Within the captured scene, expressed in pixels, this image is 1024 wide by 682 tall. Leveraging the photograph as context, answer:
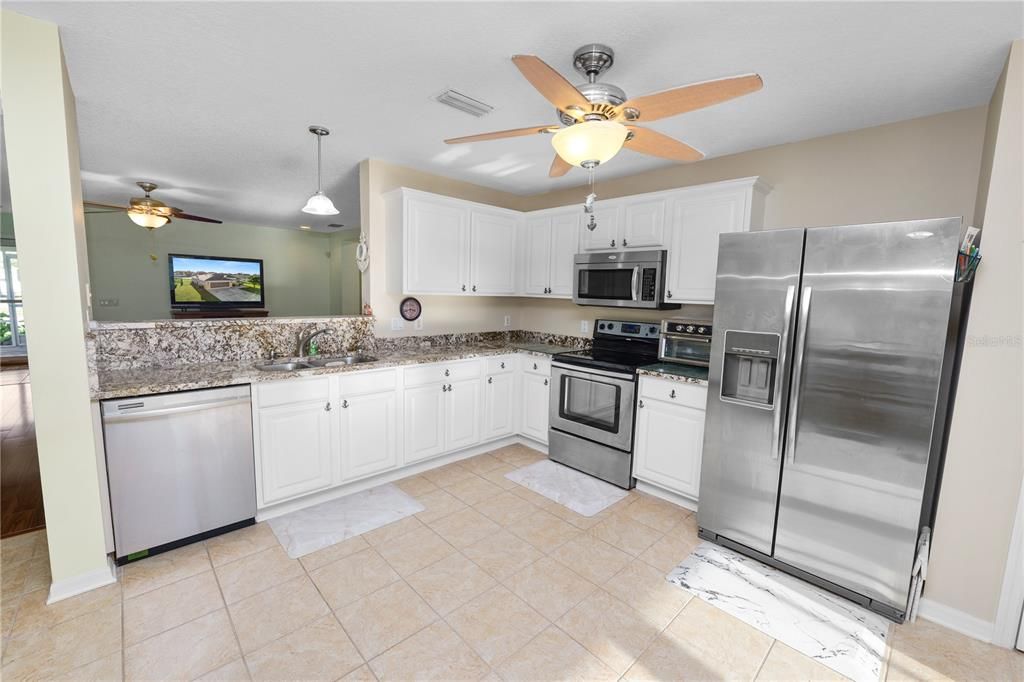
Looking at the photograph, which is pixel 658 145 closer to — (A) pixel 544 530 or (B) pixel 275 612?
(A) pixel 544 530

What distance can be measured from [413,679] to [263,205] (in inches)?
231

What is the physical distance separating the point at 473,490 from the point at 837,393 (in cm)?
231

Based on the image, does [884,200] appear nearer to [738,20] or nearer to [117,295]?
[738,20]

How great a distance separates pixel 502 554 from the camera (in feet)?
8.19

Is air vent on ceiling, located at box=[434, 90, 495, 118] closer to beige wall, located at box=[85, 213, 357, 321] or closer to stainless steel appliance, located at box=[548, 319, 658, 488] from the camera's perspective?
stainless steel appliance, located at box=[548, 319, 658, 488]

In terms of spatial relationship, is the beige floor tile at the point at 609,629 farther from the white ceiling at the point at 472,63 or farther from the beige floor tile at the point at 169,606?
the white ceiling at the point at 472,63

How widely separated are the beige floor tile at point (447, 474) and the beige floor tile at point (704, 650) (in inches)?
72.7

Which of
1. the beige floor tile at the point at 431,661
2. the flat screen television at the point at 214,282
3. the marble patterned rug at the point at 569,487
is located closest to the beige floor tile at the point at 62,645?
the beige floor tile at the point at 431,661

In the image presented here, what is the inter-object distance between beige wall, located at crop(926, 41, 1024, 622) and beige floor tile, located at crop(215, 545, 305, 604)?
311cm

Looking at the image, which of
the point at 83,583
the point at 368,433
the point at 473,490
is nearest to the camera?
the point at 83,583

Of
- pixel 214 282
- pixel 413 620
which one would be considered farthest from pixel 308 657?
pixel 214 282

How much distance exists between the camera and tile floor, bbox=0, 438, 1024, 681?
175 centimetres

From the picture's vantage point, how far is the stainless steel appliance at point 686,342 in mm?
3199

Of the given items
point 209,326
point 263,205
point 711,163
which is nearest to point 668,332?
point 711,163
